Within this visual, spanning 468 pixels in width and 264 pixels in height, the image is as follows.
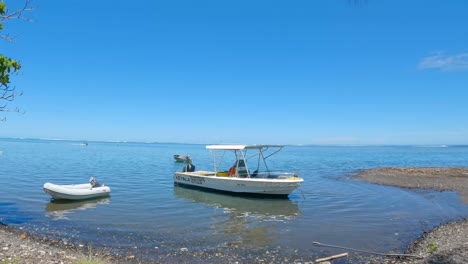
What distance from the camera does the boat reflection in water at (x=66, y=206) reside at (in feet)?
58.9

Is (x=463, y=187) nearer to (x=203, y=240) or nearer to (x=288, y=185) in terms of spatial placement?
(x=288, y=185)

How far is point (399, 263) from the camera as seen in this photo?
35.1 ft

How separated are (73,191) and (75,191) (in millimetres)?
123

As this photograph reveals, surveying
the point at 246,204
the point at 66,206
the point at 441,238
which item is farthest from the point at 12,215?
the point at 441,238

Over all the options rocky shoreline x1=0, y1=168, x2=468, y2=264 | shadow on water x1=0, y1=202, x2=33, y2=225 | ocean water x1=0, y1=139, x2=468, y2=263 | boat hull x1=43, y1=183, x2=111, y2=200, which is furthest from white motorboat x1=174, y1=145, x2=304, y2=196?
shadow on water x1=0, y1=202, x2=33, y2=225

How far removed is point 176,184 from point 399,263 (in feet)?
69.5

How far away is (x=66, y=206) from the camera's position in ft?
65.8

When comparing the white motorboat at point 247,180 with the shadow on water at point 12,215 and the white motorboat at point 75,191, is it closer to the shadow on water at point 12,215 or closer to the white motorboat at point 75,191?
the white motorboat at point 75,191

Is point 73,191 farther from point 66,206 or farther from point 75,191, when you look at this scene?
point 66,206

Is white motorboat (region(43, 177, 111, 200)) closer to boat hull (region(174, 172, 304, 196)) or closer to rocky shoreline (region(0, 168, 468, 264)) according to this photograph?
rocky shoreline (region(0, 168, 468, 264))

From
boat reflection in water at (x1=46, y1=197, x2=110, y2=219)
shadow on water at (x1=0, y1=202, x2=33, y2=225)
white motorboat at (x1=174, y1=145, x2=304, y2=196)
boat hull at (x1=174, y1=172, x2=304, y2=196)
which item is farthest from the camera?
white motorboat at (x1=174, y1=145, x2=304, y2=196)

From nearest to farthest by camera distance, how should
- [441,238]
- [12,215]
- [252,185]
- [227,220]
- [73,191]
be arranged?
1. [441,238]
2. [12,215]
3. [227,220]
4. [73,191]
5. [252,185]

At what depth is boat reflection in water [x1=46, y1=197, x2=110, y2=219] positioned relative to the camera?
58.9ft

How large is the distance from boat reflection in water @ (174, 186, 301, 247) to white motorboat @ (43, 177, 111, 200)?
5188 millimetres
